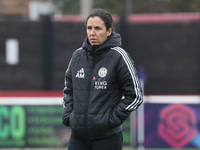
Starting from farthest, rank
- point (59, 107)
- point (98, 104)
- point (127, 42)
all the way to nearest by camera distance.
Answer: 1. point (127, 42)
2. point (59, 107)
3. point (98, 104)

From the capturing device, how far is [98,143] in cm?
410

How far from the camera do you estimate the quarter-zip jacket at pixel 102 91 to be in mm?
4031

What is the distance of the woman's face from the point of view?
13.5 feet

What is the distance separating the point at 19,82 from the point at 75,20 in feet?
5.29

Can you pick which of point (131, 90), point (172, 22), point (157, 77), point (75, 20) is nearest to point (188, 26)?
point (172, 22)


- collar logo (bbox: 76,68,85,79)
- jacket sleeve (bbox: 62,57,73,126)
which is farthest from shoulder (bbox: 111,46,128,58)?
jacket sleeve (bbox: 62,57,73,126)

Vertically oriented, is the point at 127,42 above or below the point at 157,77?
above

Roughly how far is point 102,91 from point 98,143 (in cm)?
40

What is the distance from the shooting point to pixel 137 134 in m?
8.82

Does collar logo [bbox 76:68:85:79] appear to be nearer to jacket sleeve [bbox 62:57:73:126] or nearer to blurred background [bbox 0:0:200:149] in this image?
jacket sleeve [bbox 62:57:73:126]

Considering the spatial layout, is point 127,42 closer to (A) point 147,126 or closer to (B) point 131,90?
(A) point 147,126

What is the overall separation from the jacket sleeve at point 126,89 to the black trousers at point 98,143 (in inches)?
5.8

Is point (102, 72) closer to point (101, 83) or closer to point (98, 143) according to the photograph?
point (101, 83)

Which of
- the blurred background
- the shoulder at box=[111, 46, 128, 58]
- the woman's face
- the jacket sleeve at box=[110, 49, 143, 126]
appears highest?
the woman's face
